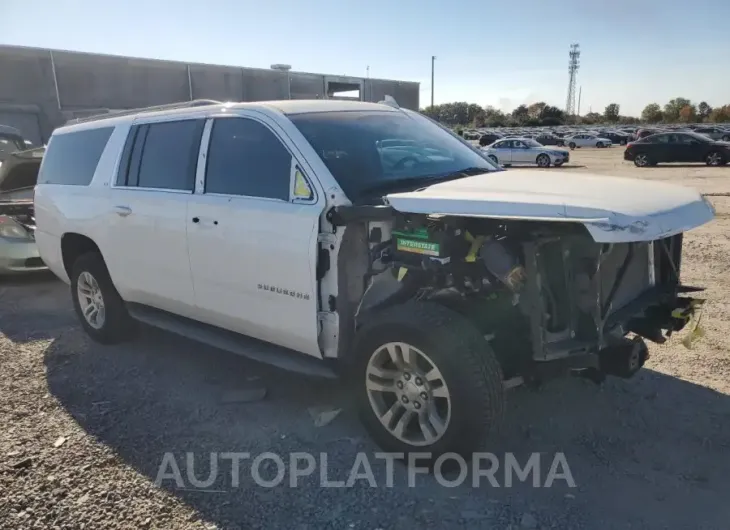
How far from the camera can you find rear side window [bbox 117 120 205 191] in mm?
4242

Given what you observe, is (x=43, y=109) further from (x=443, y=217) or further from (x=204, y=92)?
(x=443, y=217)

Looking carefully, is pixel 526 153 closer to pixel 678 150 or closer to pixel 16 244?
pixel 678 150

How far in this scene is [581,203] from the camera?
2.69m

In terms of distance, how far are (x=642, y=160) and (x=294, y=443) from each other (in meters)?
27.7

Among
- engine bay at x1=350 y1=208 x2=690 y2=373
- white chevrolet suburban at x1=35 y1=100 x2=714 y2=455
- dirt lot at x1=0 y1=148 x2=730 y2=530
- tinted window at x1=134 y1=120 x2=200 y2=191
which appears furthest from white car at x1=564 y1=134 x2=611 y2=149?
engine bay at x1=350 y1=208 x2=690 y2=373

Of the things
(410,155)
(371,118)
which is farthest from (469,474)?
(371,118)

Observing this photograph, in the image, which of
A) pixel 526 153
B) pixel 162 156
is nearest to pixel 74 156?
pixel 162 156

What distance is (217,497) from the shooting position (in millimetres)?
3119

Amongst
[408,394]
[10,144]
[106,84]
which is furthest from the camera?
[106,84]

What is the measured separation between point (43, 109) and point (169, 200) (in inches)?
1229

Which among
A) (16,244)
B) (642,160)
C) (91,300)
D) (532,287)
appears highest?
(532,287)

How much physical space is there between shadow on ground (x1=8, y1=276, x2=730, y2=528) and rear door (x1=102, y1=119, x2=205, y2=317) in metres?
0.65

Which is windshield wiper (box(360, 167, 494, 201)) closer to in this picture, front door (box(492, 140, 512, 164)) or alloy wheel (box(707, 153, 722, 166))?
alloy wheel (box(707, 153, 722, 166))

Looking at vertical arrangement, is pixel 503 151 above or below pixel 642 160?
above
